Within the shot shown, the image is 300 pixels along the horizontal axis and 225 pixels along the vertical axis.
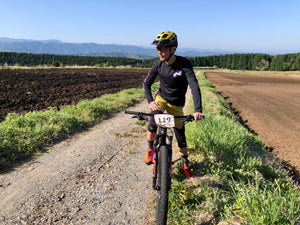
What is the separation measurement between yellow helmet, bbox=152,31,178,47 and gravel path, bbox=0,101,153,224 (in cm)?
252

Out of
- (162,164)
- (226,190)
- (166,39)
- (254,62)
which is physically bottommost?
(226,190)

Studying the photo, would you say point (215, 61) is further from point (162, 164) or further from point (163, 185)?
point (163, 185)

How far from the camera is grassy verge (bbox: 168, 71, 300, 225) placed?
239 centimetres

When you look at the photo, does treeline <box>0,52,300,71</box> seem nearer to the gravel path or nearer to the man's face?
the gravel path

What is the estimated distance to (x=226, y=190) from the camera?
3.37 m

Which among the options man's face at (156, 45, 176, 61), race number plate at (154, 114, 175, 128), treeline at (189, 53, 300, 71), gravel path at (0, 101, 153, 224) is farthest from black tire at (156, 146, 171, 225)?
treeline at (189, 53, 300, 71)

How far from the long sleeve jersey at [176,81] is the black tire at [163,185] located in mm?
883

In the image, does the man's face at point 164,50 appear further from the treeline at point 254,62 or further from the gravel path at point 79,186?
the treeline at point 254,62

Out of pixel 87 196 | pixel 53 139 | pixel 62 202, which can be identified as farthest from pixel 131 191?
pixel 53 139

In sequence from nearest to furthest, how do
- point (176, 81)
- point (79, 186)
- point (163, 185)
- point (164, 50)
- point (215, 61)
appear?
point (163, 185)
point (164, 50)
point (176, 81)
point (79, 186)
point (215, 61)

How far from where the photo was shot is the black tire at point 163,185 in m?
2.46

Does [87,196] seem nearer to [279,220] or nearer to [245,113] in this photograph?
[279,220]

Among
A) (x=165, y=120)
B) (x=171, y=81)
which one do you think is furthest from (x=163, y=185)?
(x=171, y=81)

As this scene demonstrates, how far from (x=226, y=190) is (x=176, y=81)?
78.3 inches
